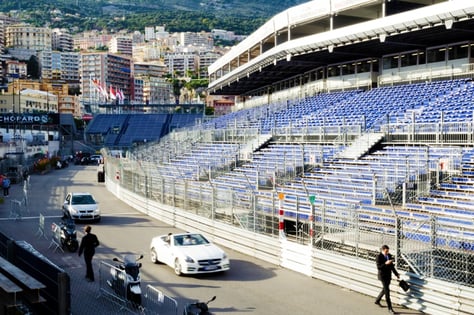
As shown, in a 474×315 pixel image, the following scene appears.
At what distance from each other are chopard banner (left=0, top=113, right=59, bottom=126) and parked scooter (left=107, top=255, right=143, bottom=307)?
265 ft

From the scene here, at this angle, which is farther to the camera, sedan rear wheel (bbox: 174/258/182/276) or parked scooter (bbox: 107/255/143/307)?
sedan rear wheel (bbox: 174/258/182/276)

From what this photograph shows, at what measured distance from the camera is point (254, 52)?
2111 inches

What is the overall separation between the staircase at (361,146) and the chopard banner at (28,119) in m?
72.7

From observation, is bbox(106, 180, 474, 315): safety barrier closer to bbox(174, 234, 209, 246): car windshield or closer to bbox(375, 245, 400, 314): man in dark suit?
bbox(375, 245, 400, 314): man in dark suit

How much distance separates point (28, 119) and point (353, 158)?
245 feet

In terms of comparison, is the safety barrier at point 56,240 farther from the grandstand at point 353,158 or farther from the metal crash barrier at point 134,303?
the metal crash barrier at point 134,303

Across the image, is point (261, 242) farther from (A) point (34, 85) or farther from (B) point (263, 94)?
(A) point (34, 85)

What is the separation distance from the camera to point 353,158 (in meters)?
24.9

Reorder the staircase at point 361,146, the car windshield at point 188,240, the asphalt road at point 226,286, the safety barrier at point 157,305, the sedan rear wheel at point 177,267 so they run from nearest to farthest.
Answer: the safety barrier at point 157,305 → the asphalt road at point 226,286 → the sedan rear wheel at point 177,267 → the car windshield at point 188,240 → the staircase at point 361,146

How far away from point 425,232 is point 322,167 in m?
13.1

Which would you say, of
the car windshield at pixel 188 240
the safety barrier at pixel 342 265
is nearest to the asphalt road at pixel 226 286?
the safety barrier at pixel 342 265

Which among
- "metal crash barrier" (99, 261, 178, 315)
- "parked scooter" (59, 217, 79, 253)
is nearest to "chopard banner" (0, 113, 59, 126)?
"parked scooter" (59, 217, 79, 253)

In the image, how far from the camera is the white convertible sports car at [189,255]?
15.2m

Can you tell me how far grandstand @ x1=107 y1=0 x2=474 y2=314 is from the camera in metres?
13.3
